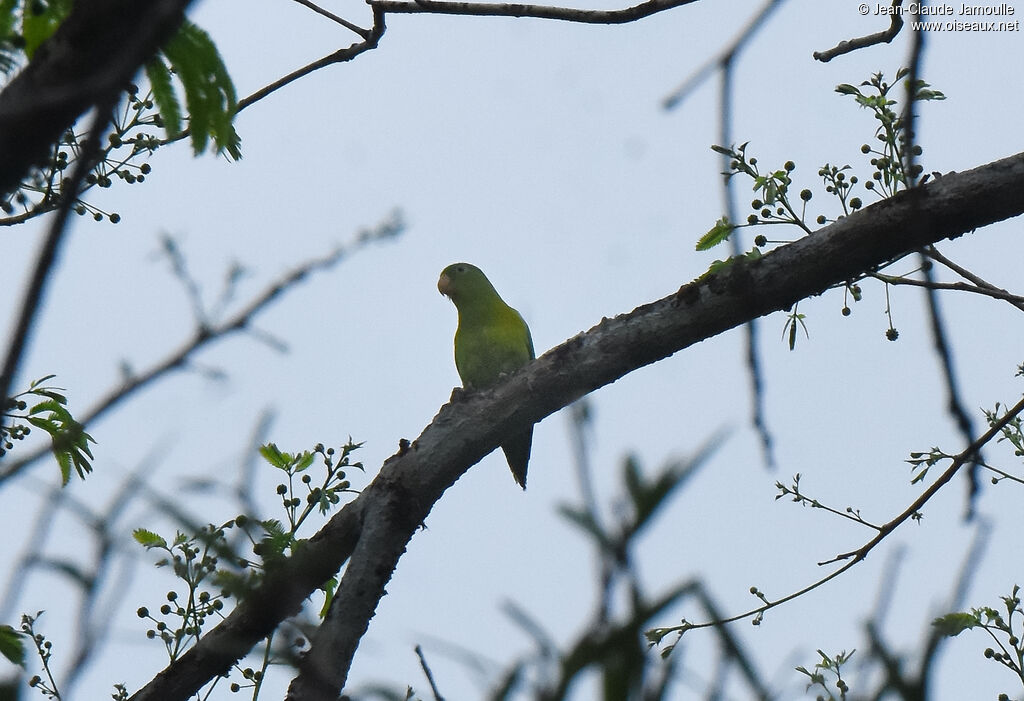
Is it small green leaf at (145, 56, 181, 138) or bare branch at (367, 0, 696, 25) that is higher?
bare branch at (367, 0, 696, 25)

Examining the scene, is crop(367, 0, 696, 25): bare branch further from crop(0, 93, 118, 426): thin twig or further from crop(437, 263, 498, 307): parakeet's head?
crop(437, 263, 498, 307): parakeet's head

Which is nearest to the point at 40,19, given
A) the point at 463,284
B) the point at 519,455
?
the point at 519,455

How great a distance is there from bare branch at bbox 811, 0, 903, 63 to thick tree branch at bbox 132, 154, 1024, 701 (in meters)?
0.43

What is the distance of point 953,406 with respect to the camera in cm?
178

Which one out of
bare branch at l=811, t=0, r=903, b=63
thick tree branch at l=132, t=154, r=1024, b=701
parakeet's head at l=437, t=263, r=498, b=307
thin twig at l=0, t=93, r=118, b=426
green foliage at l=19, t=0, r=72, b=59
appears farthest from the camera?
parakeet's head at l=437, t=263, r=498, b=307

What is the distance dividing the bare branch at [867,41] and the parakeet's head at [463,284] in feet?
18.0

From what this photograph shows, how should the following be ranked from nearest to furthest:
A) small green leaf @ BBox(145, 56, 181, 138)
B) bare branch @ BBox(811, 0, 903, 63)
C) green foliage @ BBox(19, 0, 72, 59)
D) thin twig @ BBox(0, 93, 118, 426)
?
thin twig @ BBox(0, 93, 118, 426) < green foliage @ BBox(19, 0, 72, 59) < small green leaf @ BBox(145, 56, 181, 138) < bare branch @ BBox(811, 0, 903, 63)

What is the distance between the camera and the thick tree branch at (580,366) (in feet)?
10.6

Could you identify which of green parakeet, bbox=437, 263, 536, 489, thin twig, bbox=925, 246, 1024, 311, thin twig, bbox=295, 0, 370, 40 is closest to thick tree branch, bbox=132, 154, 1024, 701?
thin twig, bbox=925, 246, 1024, 311

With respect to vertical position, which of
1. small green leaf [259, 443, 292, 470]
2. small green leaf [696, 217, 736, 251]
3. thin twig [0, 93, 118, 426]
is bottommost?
thin twig [0, 93, 118, 426]

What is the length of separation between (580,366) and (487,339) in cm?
411

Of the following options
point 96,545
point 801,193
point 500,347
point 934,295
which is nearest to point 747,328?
point 934,295

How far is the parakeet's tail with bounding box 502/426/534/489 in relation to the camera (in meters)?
7.71

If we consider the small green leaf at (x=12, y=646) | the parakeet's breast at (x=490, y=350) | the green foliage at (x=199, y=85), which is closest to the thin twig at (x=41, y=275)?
the green foliage at (x=199, y=85)
